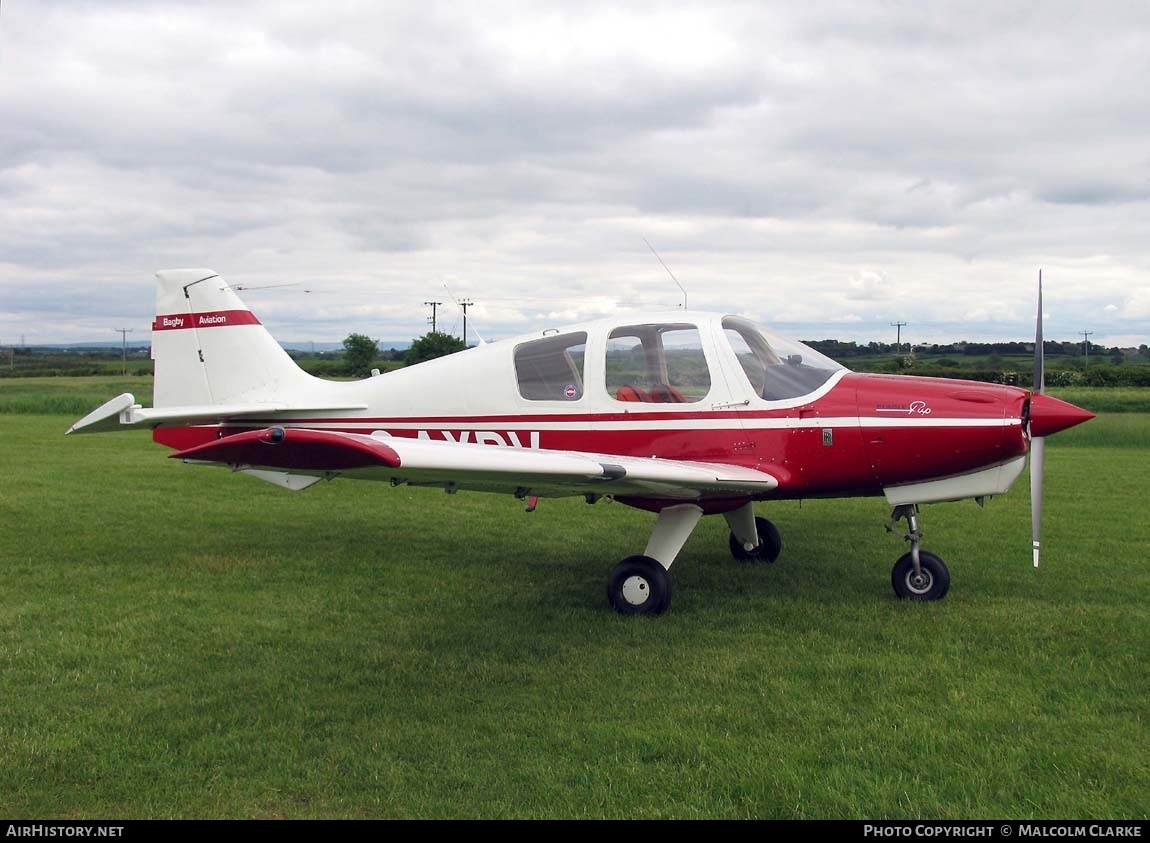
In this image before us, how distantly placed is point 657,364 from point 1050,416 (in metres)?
2.78

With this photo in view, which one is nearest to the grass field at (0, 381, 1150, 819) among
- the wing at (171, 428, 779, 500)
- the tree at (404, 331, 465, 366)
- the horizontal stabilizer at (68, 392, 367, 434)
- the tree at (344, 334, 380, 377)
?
the wing at (171, 428, 779, 500)

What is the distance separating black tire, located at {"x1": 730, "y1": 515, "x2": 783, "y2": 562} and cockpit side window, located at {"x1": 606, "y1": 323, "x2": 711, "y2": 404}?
207 cm

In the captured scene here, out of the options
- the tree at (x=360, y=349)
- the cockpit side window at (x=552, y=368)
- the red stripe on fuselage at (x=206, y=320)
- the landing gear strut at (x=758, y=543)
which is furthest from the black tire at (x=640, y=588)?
the tree at (x=360, y=349)

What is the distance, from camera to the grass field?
12.5 feet

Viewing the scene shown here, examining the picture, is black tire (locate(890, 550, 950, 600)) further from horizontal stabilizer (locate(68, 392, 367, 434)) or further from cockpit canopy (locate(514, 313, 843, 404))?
horizontal stabilizer (locate(68, 392, 367, 434))

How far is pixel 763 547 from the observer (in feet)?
27.9

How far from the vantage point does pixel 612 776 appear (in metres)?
3.91

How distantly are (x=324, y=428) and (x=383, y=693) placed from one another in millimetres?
3612

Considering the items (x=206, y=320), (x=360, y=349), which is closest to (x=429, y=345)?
(x=360, y=349)

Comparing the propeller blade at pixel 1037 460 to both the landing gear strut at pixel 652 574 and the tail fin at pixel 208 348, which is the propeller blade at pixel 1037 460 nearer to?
→ the landing gear strut at pixel 652 574

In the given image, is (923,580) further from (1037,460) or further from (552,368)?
(552,368)
